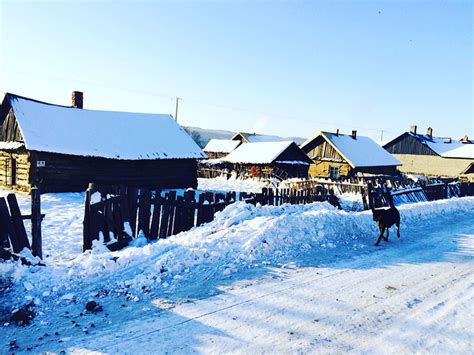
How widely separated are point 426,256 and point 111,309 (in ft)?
21.3

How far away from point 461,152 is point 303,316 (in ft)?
188

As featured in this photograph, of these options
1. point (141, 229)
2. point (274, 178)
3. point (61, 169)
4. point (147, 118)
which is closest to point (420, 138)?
point (274, 178)

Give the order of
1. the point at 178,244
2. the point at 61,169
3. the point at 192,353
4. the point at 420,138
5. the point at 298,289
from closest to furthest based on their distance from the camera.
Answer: the point at 192,353 → the point at 298,289 → the point at 178,244 → the point at 61,169 → the point at 420,138

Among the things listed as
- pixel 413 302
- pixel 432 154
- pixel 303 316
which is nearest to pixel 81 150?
pixel 303 316

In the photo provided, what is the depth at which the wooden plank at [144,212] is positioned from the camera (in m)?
8.07

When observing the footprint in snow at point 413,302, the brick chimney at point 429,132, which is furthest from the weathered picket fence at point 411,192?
the brick chimney at point 429,132

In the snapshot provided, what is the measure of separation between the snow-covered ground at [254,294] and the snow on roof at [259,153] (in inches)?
1058

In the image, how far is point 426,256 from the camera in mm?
7648

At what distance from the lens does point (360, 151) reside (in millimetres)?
41781

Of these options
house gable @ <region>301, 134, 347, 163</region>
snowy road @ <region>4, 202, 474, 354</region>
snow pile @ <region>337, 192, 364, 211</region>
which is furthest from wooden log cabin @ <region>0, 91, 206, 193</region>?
house gable @ <region>301, 134, 347, 163</region>

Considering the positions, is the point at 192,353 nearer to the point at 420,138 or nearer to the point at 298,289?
the point at 298,289

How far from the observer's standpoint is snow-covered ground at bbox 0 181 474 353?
13.0ft

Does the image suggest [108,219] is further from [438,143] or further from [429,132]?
[429,132]

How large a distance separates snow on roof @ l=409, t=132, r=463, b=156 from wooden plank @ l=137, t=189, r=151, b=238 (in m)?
55.2
